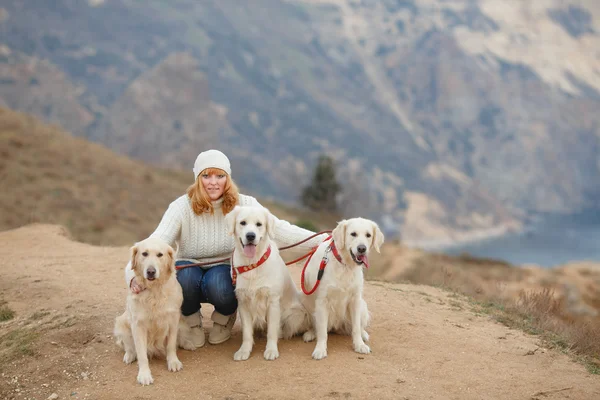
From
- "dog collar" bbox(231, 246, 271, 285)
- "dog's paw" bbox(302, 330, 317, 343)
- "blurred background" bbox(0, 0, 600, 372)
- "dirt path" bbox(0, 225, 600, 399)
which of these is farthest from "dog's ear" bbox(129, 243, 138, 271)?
"blurred background" bbox(0, 0, 600, 372)

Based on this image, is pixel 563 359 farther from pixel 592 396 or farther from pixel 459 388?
pixel 459 388

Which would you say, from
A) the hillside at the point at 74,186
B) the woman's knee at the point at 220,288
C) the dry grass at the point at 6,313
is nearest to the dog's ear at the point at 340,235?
the woman's knee at the point at 220,288

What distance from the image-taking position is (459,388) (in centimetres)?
491

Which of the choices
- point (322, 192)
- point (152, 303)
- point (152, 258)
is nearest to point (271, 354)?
point (152, 303)

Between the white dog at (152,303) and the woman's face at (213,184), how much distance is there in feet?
2.71

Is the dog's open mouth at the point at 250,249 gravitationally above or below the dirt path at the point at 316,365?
above

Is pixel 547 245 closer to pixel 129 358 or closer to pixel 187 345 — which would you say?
pixel 187 345

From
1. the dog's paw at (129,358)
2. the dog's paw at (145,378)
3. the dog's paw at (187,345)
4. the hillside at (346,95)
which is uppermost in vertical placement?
the hillside at (346,95)

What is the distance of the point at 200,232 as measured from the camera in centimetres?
564

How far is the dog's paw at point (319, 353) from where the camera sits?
5.31 m

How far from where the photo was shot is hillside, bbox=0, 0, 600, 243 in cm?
10238

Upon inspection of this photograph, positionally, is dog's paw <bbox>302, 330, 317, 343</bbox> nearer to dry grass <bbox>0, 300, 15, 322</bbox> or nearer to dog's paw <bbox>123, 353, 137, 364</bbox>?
dog's paw <bbox>123, 353, 137, 364</bbox>

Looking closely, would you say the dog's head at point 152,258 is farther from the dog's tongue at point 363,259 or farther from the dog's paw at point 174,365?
the dog's tongue at point 363,259

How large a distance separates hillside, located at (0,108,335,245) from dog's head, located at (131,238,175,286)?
638 inches
